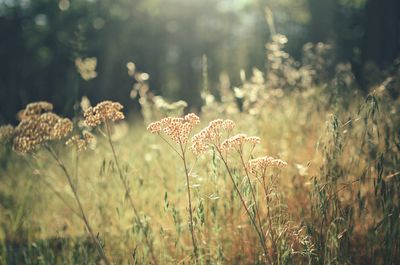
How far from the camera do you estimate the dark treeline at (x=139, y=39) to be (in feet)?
76.4

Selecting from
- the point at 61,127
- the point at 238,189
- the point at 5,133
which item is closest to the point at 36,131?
the point at 61,127

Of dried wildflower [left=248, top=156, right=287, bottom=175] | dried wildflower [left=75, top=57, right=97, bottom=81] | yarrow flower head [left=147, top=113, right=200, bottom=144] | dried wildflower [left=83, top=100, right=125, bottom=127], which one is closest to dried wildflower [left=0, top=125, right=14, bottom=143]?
dried wildflower [left=83, top=100, right=125, bottom=127]

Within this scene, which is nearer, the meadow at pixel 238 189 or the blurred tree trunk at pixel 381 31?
the meadow at pixel 238 189

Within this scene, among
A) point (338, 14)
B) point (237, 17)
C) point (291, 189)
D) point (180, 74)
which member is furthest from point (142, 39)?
point (291, 189)

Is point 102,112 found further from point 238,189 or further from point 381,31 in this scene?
point 381,31

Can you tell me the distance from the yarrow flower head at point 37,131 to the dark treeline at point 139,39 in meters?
19.8

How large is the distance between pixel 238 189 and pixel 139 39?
2820 centimetres

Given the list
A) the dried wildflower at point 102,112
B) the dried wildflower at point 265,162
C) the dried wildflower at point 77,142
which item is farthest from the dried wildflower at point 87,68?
the dried wildflower at point 265,162

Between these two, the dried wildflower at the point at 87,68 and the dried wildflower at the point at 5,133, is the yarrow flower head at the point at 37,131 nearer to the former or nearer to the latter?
the dried wildflower at the point at 5,133

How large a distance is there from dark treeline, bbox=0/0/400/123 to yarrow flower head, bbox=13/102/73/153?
19.8m

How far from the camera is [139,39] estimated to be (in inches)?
1147

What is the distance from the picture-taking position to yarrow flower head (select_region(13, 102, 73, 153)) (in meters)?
1.98

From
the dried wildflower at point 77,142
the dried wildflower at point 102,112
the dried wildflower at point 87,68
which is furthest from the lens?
the dried wildflower at point 87,68

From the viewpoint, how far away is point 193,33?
3141 centimetres
